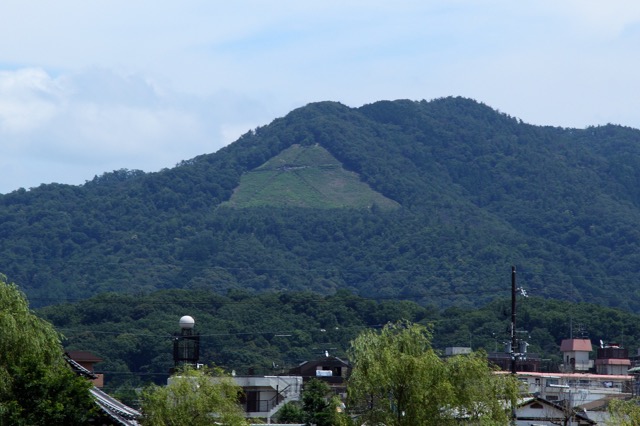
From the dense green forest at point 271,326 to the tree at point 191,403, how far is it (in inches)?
3888

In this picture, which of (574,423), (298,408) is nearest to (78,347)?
(298,408)

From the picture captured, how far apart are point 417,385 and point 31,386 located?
1459cm

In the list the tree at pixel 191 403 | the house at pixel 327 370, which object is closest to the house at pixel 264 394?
the house at pixel 327 370

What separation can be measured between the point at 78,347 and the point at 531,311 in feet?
203

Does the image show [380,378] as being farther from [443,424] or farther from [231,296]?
[231,296]

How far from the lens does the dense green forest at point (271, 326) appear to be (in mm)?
155500

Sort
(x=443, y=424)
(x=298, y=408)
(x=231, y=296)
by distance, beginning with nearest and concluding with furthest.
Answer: (x=443, y=424) → (x=298, y=408) → (x=231, y=296)

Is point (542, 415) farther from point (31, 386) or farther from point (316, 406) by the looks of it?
point (31, 386)

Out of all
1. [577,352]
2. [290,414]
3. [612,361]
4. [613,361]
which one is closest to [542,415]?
[290,414]

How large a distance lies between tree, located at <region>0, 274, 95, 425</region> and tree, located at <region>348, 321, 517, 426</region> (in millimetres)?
11429

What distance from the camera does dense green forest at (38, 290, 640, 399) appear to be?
156 m

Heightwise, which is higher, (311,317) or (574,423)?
(311,317)

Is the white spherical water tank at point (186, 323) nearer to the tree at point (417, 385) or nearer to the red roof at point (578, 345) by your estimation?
the tree at point (417, 385)

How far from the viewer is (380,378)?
4712 cm
